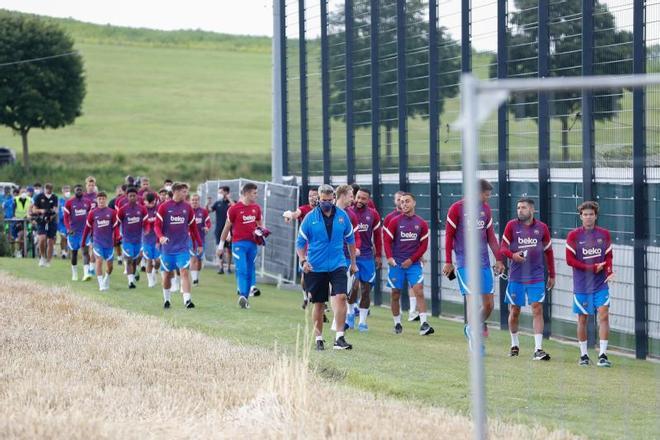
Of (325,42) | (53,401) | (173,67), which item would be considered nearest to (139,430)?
(53,401)

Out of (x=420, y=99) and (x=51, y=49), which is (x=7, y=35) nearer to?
(x=51, y=49)

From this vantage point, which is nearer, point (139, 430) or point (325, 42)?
point (139, 430)

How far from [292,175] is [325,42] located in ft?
11.7

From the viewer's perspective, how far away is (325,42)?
86.5 ft

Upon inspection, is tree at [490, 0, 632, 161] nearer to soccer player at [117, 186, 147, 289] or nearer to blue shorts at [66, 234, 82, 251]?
soccer player at [117, 186, 147, 289]

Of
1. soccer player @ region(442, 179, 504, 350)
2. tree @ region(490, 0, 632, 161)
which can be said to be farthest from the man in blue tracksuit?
tree @ region(490, 0, 632, 161)

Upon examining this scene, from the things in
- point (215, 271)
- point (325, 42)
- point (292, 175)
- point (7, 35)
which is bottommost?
point (215, 271)

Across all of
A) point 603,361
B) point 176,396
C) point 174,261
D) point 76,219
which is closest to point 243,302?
point 174,261

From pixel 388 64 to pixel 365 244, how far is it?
17.5 ft

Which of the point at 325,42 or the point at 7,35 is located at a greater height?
the point at 7,35

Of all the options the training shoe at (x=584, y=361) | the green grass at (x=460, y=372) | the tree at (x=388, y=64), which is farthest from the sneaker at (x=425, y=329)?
the tree at (x=388, y=64)

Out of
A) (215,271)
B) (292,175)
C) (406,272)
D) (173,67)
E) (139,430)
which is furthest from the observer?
(173,67)

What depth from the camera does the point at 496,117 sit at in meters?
19.4

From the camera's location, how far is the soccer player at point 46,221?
3095cm
